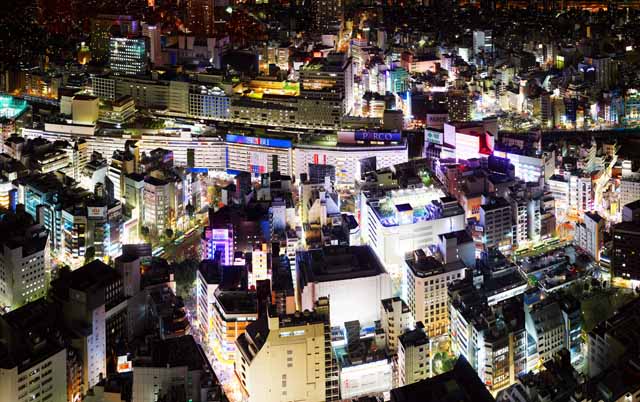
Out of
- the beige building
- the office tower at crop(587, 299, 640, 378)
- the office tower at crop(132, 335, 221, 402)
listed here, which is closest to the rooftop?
the office tower at crop(587, 299, 640, 378)

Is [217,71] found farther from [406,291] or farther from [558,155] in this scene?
[406,291]

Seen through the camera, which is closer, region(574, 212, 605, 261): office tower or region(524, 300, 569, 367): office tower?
region(524, 300, 569, 367): office tower

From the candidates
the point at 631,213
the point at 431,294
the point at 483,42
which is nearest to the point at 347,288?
the point at 431,294

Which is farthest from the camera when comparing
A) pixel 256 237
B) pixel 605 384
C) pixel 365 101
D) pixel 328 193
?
pixel 365 101

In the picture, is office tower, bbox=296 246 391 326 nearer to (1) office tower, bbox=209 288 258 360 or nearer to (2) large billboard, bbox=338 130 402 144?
(1) office tower, bbox=209 288 258 360

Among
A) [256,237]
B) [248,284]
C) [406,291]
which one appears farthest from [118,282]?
[406,291]

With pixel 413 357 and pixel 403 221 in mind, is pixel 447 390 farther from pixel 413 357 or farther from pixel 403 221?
pixel 403 221
